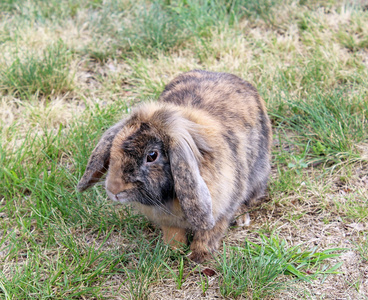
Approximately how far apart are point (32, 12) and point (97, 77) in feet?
4.80

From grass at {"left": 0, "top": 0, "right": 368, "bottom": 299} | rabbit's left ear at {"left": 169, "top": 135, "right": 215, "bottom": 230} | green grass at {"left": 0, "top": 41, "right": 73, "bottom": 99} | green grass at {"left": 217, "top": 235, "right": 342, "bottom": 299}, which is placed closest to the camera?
rabbit's left ear at {"left": 169, "top": 135, "right": 215, "bottom": 230}

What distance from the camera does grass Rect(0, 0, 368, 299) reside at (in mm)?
3184

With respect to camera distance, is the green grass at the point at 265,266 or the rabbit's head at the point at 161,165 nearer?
the rabbit's head at the point at 161,165

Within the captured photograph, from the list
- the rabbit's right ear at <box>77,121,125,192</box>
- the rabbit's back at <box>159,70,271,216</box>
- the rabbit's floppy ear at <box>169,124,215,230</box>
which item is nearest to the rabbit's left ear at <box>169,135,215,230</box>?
the rabbit's floppy ear at <box>169,124,215,230</box>

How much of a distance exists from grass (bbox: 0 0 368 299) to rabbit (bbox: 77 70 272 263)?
0.92ft

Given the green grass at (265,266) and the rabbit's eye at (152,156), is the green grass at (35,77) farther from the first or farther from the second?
the green grass at (265,266)

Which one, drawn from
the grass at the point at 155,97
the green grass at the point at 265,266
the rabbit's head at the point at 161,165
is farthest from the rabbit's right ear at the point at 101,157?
the green grass at the point at 265,266

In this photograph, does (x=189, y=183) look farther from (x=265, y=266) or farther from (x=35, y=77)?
(x=35, y=77)

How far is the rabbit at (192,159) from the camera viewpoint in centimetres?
282

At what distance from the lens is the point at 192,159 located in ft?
9.25

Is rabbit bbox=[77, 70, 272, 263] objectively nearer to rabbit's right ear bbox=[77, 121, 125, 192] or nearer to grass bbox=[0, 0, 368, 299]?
rabbit's right ear bbox=[77, 121, 125, 192]

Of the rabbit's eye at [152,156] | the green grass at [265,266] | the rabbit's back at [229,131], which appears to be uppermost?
the rabbit's eye at [152,156]

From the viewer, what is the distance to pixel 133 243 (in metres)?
3.47

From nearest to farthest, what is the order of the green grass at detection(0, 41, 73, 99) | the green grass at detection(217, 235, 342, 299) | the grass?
1. the green grass at detection(217, 235, 342, 299)
2. the grass
3. the green grass at detection(0, 41, 73, 99)
